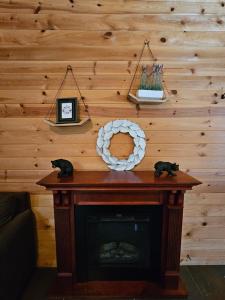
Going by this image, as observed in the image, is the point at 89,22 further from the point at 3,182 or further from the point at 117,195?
the point at 3,182

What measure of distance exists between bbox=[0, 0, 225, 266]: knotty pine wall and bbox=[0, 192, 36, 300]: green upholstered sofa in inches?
5.3

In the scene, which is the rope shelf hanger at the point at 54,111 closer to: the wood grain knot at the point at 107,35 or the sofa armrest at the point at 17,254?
the wood grain knot at the point at 107,35

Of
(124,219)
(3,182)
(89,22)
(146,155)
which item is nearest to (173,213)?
(124,219)

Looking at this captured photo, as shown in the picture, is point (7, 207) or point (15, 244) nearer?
point (15, 244)

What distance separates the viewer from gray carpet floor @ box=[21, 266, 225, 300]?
1.80 m

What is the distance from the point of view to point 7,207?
1765 millimetres

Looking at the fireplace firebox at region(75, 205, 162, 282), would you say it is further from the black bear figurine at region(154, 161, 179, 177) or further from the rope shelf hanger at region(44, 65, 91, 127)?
the rope shelf hanger at region(44, 65, 91, 127)

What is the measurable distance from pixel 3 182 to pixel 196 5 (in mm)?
2325

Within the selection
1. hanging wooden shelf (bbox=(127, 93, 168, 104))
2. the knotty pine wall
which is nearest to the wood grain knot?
the knotty pine wall

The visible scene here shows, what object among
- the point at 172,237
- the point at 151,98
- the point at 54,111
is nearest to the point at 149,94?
the point at 151,98

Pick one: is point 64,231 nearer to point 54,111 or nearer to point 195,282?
point 54,111

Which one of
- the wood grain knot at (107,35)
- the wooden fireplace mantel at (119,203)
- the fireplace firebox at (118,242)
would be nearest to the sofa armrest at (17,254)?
the wooden fireplace mantel at (119,203)

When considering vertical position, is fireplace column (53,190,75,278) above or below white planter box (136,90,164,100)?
below

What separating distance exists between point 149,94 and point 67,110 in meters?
0.72
